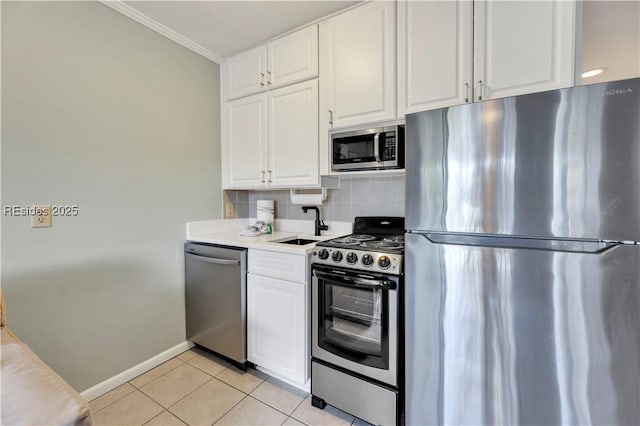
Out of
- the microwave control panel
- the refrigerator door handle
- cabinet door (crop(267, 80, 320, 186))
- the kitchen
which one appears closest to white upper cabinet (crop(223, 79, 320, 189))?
cabinet door (crop(267, 80, 320, 186))

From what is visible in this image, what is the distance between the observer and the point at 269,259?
1.89 meters

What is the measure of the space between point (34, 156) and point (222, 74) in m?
1.52

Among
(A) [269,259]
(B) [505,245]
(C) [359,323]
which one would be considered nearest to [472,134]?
(B) [505,245]

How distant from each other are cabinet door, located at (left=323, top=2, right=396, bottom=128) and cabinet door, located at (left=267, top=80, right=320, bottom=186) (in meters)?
0.18

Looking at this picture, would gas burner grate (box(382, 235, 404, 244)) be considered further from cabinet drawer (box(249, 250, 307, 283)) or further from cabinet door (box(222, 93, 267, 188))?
cabinet door (box(222, 93, 267, 188))

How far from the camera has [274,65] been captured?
2186 millimetres

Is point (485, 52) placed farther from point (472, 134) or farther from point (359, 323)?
point (359, 323)

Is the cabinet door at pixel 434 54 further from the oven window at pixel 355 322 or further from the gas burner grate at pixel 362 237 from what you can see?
the oven window at pixel 355 322

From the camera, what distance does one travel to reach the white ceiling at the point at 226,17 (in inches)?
71.6

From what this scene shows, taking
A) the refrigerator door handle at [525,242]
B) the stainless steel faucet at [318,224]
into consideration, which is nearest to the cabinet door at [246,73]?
the stainless steel faucet at [318,224]

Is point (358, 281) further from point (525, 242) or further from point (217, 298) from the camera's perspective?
point (217, 298)

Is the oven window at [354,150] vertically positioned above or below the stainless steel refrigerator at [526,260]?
above

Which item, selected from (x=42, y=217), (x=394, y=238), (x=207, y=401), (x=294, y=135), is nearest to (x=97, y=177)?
(x=42, y=217)

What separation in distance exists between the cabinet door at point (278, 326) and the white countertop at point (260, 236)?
224mm
